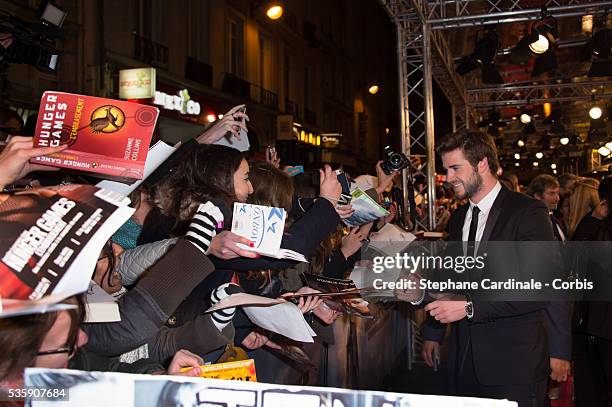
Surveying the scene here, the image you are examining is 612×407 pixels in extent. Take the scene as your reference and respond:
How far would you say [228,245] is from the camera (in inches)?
77.1

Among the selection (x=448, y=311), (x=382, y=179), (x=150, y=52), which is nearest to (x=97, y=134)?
(x=448, y=311)

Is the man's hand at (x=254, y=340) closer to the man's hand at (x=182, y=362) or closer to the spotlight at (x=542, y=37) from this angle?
the man's hand at (x=182, y=362)

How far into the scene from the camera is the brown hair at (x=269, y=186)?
279cm

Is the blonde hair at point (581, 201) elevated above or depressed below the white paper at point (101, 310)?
above

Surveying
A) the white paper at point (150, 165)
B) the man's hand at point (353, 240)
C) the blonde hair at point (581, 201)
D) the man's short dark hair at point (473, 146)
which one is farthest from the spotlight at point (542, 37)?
the white paper at point (150, 165)

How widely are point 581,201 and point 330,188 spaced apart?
3779 millimetres

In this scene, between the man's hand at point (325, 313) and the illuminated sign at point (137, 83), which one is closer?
the man's hand at point (325, 313)

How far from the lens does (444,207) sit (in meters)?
11.4

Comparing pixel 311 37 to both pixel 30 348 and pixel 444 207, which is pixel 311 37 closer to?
pixel 444 207

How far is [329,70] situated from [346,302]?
26352mm

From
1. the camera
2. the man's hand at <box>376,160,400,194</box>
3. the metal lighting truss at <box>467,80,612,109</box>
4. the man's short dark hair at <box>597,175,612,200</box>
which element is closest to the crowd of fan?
the man's hand at <box>376,160,400,194</box>

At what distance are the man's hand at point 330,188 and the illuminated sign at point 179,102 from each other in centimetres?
1063

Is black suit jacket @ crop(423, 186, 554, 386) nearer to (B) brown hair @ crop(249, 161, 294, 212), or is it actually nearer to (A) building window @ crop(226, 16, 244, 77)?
(B) brown hair @ crop(249, 161, 294, 212)

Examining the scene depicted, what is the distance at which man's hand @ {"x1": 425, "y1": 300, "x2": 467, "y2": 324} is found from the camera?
2.61 m
